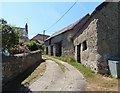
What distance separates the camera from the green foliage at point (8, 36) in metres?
9.76

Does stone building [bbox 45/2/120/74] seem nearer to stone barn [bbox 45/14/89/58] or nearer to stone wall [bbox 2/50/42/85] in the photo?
stone wall [bbox 2/50/42/85]

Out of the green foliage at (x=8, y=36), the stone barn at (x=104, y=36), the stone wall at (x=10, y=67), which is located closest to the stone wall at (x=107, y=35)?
the stone barn at (x=104, y=36)

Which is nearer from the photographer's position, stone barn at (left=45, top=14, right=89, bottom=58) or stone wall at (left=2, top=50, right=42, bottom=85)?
stone wall at (left=2, top=50, right=42, bottom=85)

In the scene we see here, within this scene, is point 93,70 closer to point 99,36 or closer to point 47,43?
point 99,36

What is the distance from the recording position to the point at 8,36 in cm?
1003

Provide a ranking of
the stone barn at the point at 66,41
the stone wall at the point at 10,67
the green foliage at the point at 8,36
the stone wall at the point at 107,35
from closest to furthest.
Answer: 1. the green foliage at the point at 8,36
2. the stone wall at the point at 10,67
3. the stone wall at the point at 107,35
4. the stone barn at the point at 66,41

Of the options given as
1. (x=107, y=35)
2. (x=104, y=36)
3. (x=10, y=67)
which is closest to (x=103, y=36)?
Answer: (x=104, y=36)

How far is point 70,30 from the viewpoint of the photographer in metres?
29.4

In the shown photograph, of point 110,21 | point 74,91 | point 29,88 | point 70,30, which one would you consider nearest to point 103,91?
point 74,91

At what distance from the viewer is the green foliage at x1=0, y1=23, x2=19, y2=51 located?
9755mm

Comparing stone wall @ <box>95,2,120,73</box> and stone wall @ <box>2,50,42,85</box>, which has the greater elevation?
stone wall @ <box>95,2,120,73</box>

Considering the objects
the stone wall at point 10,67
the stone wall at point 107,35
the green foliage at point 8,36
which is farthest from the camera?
the stone wall at point 107,35

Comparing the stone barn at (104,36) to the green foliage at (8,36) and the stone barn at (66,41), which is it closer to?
the green foliage at (8,36)

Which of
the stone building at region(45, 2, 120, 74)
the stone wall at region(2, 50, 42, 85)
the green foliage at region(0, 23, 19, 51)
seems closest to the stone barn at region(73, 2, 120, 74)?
the stone building at region(45, 2, 120, 74)
